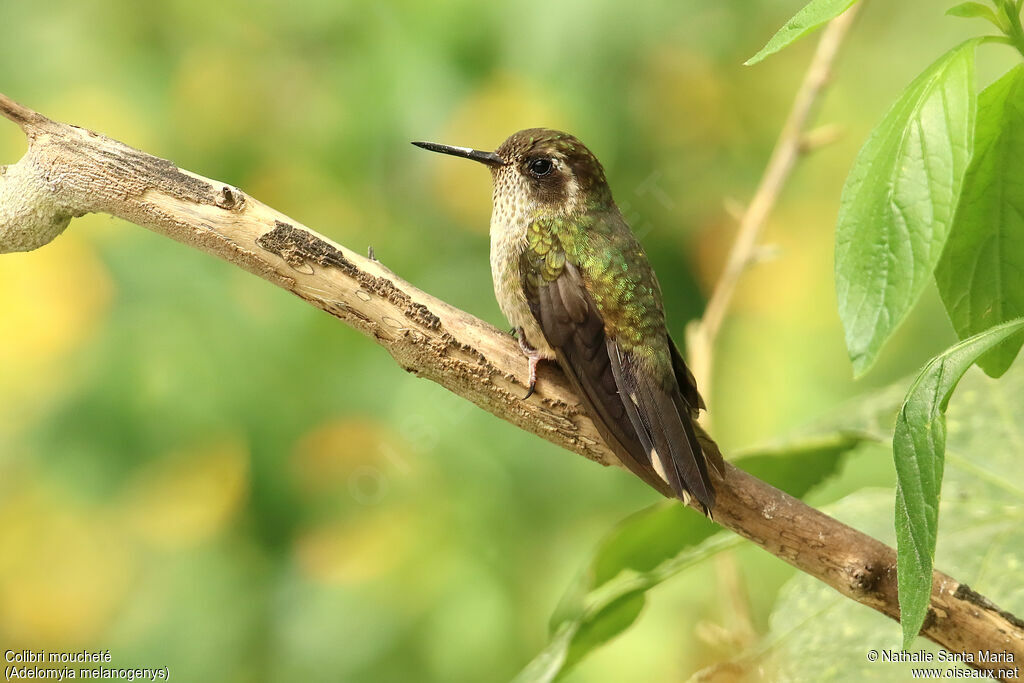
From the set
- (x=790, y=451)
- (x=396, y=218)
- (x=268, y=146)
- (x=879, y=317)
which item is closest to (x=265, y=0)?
(x=268, y=146)

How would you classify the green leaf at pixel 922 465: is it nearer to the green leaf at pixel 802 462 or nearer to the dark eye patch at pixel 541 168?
the green leaf at pixel 802 462

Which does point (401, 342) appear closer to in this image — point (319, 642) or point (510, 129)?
point (319, 642)

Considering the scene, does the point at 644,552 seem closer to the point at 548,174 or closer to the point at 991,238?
the point at 991,238

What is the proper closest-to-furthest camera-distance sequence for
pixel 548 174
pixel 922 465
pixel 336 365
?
1. pixel 922 465
2. pixel 548 174
3. pixel 336 365

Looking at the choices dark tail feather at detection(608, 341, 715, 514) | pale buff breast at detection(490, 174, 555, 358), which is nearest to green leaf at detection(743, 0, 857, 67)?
dark tail feather at detection(608, 341, 715, 514)

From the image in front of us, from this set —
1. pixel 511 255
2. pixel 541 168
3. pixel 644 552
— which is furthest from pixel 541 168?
pixel 644 552
